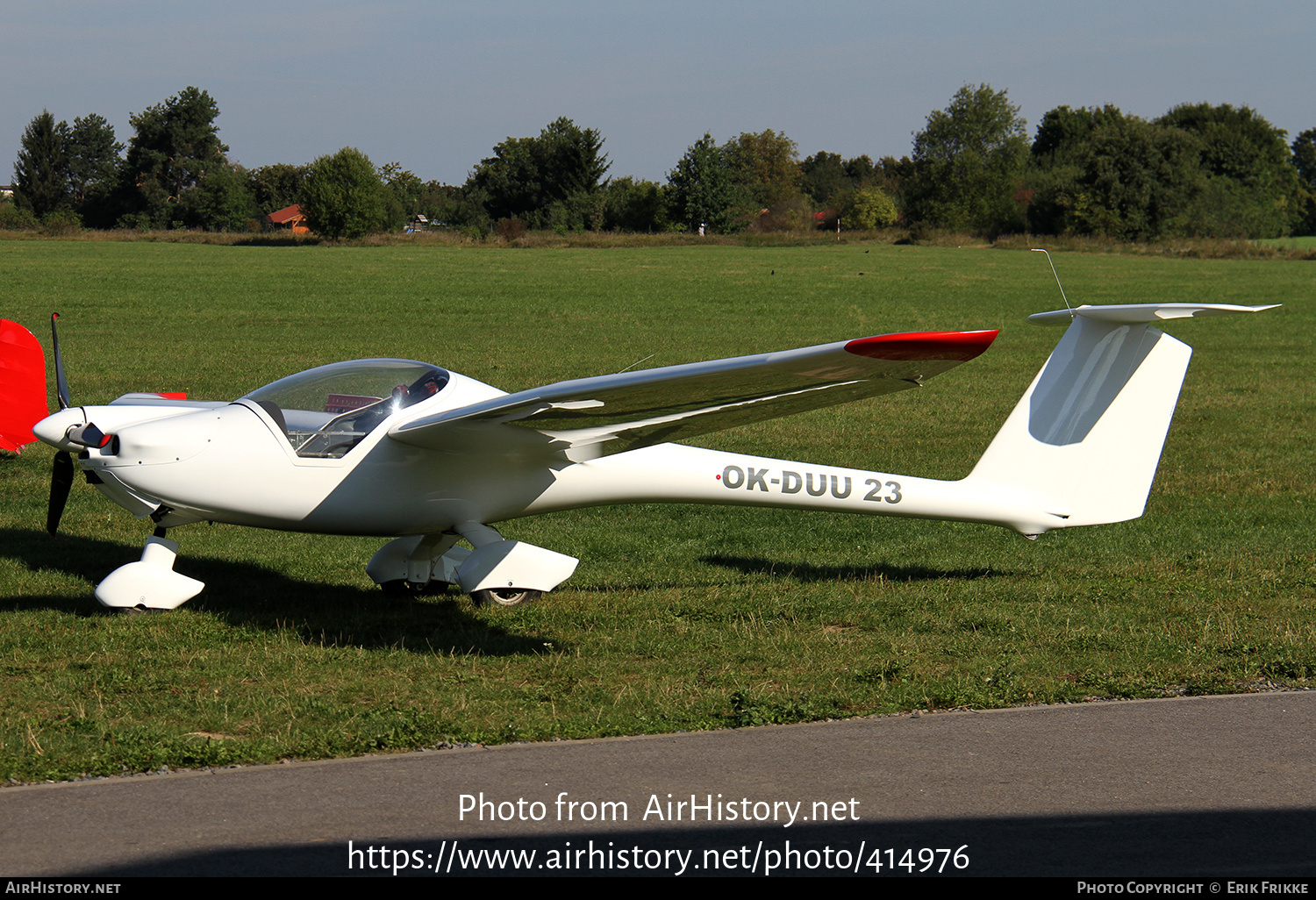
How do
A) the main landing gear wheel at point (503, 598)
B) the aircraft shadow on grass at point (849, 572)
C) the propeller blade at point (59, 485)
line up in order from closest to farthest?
the propeller blade at point (59, 485) < the main landing gear wheel at point (503, 598) < the aircraft shadow on grass at point (849, 572)

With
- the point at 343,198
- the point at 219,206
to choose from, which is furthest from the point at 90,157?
the point at 343,198

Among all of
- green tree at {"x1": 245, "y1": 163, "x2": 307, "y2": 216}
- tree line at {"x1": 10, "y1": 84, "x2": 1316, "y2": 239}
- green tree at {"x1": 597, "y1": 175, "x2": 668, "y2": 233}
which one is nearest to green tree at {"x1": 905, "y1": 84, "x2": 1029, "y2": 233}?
tree line at {"x1": 10, "y1": 84, "x2": 1316, "y2": 239}

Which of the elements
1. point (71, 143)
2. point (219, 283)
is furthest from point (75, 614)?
point (71, 143)

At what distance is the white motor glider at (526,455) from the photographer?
737 cm

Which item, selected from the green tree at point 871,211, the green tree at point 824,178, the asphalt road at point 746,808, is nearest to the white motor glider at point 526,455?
the asphalt road at point 746,808

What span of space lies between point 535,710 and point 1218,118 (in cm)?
13905

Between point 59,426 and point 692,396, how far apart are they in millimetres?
4163

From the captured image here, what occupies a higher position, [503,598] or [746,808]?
[746,808]

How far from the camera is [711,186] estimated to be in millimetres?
91062

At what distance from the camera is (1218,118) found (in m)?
125

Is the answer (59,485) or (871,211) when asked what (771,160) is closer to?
(871,211)

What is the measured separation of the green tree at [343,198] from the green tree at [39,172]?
4328cm

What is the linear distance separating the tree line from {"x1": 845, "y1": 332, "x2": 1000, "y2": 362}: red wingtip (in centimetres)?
6931

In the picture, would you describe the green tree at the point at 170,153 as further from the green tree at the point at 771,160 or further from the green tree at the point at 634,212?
the green tree at the point at 771,160
